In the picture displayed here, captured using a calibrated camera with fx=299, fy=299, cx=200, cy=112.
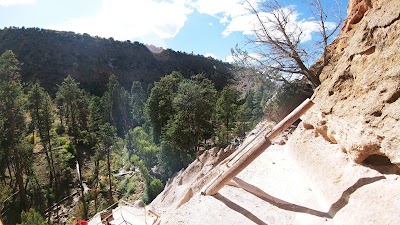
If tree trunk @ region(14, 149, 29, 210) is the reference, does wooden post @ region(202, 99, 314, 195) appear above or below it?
above

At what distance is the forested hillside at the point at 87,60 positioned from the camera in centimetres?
7744

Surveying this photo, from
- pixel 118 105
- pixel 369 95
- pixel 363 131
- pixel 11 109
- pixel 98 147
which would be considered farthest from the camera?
pixel 118 105

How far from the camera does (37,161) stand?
40875 mm

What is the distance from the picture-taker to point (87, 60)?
87625mm

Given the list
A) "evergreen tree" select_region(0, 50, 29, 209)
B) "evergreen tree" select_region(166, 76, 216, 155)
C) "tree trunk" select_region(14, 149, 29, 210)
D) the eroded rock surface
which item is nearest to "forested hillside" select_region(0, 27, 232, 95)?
"evergreen tree" select_region(0, 50, 29, 209)

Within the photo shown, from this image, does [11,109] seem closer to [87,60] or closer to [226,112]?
[226,112]

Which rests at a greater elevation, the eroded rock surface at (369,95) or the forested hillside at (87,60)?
the forested hillside at (87,60)

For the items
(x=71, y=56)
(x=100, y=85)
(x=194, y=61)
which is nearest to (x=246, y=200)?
(x=100, y=85)

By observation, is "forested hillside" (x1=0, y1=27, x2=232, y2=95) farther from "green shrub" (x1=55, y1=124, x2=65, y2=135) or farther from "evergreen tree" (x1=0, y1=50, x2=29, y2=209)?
"evergreen tree" (x1=0, y1=50, x2=29, y2=209)

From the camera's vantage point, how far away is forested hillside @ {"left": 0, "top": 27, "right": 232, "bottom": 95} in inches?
3049

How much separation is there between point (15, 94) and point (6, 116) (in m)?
2.23

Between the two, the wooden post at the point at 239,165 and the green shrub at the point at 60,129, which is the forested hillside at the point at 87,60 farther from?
the wooden post at the point at 239,165

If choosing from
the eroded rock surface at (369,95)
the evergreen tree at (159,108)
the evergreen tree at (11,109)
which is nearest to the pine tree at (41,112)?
the evergreen tree at (11,109)

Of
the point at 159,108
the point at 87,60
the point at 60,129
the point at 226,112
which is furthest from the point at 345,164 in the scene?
the point at 87,60
